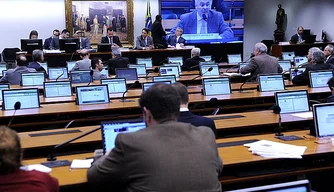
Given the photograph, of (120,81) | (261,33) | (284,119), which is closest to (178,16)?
(261,33)

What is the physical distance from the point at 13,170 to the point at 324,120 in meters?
2.64

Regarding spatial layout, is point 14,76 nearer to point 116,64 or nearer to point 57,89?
point 57,89

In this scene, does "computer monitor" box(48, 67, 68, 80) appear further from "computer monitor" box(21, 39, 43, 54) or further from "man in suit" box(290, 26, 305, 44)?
"man in suit" box(290, 26, 305, 44)

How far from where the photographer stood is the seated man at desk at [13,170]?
2.10 metres

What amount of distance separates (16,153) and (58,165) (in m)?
1.05

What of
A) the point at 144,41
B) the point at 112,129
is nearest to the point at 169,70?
the point at 144,41

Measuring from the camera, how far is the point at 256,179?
349 centimetres

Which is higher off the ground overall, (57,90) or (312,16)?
(312,16)

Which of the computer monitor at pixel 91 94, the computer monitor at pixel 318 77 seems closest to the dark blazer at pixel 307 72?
the computer monitor at pixel 318 77

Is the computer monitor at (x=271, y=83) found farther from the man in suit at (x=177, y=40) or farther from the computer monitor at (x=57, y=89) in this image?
the man in suit at (x=177, y=40)

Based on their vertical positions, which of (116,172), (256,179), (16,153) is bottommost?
(256,179)

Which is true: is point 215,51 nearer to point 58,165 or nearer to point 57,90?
point 57,90

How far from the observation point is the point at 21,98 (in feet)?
18.8

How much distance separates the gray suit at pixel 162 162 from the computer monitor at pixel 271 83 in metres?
4.65
